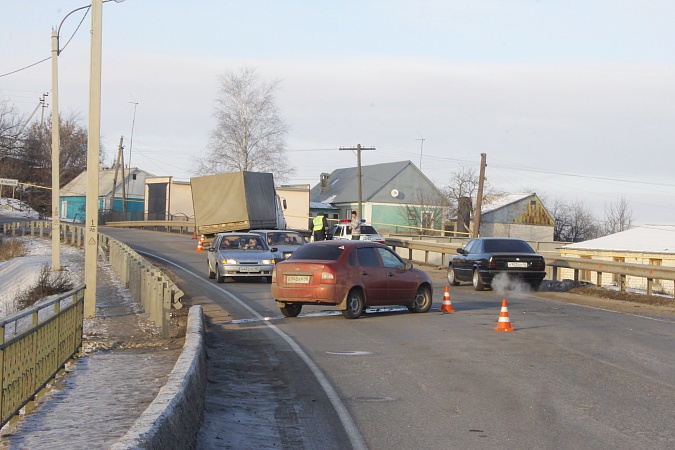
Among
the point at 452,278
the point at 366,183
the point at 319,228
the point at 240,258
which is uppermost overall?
the point at 366,183

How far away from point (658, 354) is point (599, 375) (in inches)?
89.1

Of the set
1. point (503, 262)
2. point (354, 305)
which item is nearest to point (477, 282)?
point (503, 262)

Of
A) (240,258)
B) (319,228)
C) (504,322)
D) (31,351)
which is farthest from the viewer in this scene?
(319,228)

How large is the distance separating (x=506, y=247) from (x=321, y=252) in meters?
9.03

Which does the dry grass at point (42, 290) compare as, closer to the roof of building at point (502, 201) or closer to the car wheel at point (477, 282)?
the car wheel at point (477, 282)

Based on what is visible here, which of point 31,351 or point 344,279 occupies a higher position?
point 344,279

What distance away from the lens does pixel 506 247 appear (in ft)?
79.5

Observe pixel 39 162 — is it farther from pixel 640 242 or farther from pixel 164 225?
pixel 640 242

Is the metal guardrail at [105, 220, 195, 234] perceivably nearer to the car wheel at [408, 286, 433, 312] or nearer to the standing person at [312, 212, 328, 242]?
the standing person at [312, 212, 328, 242]

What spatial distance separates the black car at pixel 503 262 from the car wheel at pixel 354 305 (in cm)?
778

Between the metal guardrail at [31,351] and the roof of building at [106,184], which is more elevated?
the roof of building at [106,184]

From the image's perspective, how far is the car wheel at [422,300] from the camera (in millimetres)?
18045

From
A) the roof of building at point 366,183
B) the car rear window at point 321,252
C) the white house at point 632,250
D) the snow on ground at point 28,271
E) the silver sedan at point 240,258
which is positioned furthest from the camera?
the roof of building at point 366,183

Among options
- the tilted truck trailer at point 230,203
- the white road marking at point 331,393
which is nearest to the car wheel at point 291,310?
the white road marking at point 331,393
